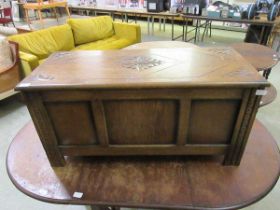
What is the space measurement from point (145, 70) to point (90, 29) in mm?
3271

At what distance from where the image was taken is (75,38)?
3637 mm

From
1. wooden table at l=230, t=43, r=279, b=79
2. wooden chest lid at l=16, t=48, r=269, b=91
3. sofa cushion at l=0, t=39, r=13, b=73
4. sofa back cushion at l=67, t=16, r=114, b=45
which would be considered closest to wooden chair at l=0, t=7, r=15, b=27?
sofa back cushion at l=67, t=16, r=114, b=45

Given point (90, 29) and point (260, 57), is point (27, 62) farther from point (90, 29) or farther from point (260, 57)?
point (260, 57)

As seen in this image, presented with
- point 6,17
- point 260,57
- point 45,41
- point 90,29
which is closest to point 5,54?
point 45,41

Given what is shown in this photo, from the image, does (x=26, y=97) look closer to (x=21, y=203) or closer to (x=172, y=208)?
(x=172, y=208)

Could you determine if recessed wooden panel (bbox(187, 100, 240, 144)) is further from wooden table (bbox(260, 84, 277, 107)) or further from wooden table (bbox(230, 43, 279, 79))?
wooden table (bbox(230, 43, 279, 79))

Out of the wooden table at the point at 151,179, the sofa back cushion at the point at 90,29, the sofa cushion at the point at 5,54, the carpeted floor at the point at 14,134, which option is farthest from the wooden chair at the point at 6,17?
the wooden table at the point at 151,179

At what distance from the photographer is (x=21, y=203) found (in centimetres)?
160

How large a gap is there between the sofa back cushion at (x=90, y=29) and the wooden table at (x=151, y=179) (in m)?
2.99

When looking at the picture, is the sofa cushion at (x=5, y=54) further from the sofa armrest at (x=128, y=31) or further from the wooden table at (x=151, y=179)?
the wooden table at (x=151, y=179)

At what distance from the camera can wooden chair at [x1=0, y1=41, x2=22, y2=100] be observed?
2.54 meters

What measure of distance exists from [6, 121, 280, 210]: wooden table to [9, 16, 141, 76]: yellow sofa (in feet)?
6.73

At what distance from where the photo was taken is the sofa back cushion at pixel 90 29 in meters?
3.62

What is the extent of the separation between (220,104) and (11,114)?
2.58m
